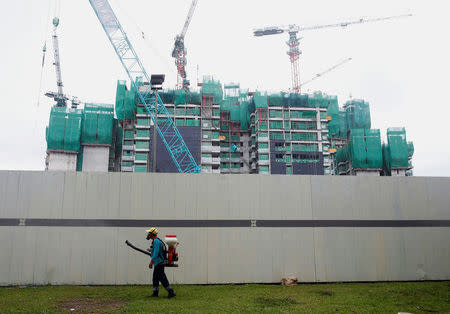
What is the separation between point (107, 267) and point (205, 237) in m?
4.18

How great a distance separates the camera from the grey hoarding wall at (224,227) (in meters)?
14.0

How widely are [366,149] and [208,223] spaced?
66.0m

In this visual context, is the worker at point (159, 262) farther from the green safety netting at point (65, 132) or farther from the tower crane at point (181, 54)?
the tower crane at point (181, 54)

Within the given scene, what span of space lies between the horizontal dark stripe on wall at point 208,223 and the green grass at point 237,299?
251cm

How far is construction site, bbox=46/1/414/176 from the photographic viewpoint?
6788 cm

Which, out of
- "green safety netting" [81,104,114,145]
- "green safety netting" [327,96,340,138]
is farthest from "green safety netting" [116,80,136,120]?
"green safety netting" [327,96,340,138]

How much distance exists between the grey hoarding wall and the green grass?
1.26 m

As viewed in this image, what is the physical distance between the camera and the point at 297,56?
340 ft

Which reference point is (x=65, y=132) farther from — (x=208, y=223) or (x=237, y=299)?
(x=237, y=299)

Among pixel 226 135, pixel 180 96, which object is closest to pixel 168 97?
pixel 180 96

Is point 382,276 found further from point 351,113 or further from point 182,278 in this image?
point 351,113

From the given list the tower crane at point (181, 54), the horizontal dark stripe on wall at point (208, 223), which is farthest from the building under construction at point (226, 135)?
the horizontal dark stripe on wall at point (208, 223)

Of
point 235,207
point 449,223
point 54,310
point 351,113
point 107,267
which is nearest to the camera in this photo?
point 54,310

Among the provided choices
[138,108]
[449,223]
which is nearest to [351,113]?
[138,108]
